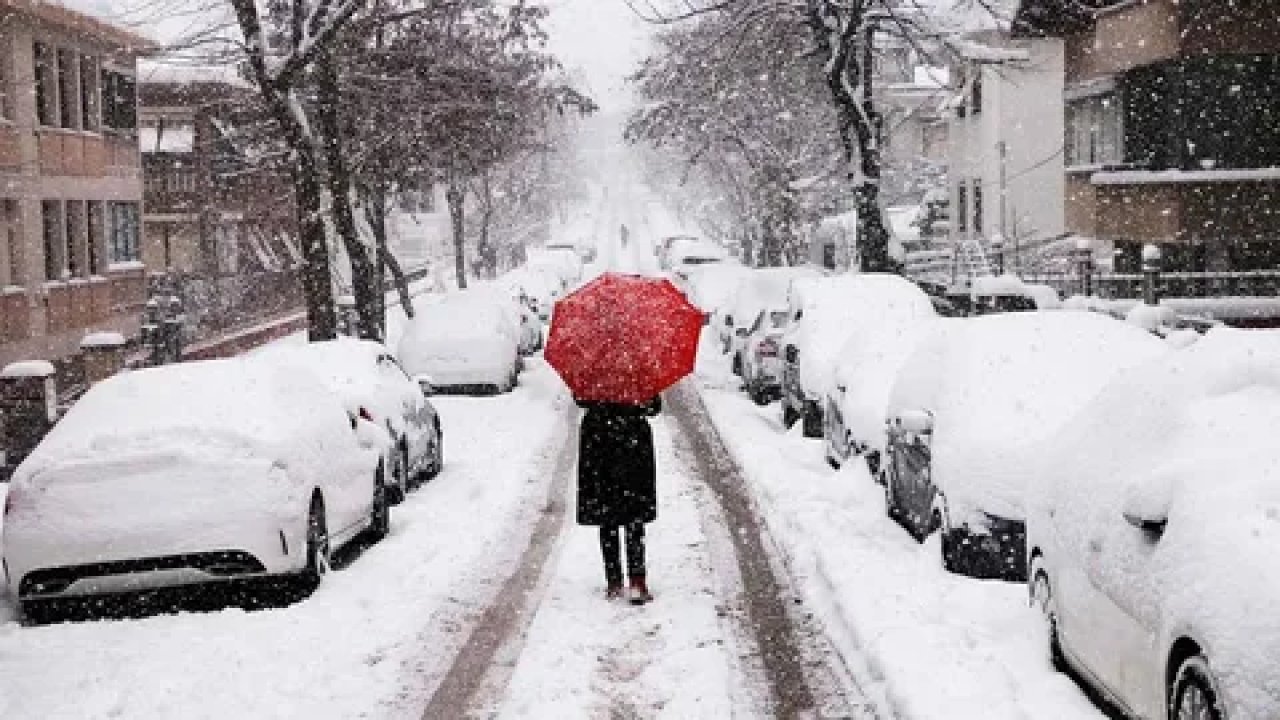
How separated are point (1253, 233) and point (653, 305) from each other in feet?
61.5

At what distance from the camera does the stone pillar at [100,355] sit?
2223cm

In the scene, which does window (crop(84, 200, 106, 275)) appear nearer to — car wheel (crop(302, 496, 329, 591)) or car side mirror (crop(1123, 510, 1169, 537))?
car wheel (crop(302, 496, 329, 591))

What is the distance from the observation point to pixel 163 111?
5034 centimetres

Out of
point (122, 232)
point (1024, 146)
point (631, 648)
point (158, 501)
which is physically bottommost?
point (631, 648)

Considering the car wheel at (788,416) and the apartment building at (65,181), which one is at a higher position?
the apartment building at (65,181)

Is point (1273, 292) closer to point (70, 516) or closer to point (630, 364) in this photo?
point (630, 364)

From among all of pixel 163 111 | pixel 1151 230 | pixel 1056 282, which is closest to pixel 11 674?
pixel 1151 230

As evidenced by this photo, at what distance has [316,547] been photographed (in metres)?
10.3

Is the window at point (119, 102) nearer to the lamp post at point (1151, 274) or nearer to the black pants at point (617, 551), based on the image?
the lamp post at point (1151, 274)

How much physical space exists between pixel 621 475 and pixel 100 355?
582 inches

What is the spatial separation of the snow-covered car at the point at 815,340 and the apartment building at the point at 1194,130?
866 cm

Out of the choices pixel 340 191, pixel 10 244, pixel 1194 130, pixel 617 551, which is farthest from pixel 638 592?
pixel 10 244

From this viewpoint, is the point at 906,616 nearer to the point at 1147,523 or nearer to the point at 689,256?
the point at 1147,523

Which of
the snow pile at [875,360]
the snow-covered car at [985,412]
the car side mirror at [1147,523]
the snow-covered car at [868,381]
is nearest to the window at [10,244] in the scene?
the snow pile at [875,360]
